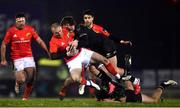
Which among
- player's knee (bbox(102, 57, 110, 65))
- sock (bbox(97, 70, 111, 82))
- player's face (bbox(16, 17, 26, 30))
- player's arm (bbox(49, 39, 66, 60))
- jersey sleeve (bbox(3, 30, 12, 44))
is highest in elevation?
player's face (bbox(16, 17, 26, 30))

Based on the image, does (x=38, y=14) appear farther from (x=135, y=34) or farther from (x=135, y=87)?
(x=135, y=87)

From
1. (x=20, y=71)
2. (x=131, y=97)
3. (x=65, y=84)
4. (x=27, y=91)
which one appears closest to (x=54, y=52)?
(x=65, y=84)

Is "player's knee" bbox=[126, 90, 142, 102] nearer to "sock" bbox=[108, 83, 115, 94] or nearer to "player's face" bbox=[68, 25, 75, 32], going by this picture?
"sock" bbox=[108, 83, 115, 94]

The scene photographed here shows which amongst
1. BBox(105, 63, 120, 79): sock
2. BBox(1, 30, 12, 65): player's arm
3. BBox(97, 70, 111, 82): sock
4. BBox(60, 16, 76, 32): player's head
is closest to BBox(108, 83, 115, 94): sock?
BBox(97, 70, 111, 82): sock

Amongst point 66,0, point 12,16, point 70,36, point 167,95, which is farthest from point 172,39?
point 70,36

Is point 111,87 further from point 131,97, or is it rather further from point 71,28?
point 71,28

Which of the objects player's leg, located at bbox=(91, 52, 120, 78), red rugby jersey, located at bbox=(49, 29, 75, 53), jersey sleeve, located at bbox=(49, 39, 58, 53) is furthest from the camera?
red rugby jersey, located at bbox=(49, 29, 75, 53)

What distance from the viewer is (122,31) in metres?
21.6

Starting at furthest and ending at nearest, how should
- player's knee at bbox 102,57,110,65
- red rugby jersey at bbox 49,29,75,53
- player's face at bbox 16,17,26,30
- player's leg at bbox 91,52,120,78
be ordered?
1. player's face at bbox 16,17,26,30
2. red rugby jersey at bbox 49,29,75,53
3. player's knee at bbox 102,57,110,65
4. player's leg at bbox 91,52,120,78

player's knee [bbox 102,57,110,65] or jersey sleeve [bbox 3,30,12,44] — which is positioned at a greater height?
jersey sleeve [bbox 3,30,12,44]

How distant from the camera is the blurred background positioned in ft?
68.1

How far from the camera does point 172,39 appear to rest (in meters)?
22.0

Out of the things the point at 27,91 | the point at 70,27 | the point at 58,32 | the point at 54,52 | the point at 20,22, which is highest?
the point at 20,22

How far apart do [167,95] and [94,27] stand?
26.2 ft
